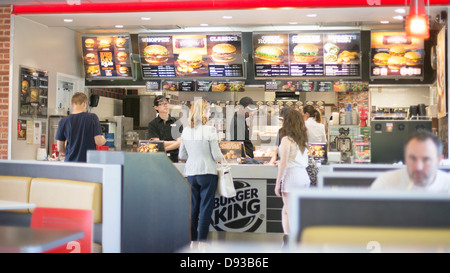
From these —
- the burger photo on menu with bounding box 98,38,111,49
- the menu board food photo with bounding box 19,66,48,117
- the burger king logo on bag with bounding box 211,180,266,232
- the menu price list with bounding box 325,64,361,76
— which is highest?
the burger photo on menu with bounding box 98,38,111,49

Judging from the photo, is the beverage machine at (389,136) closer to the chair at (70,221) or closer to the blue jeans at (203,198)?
the blue jeans at (203,198)

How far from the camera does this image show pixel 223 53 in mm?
9383

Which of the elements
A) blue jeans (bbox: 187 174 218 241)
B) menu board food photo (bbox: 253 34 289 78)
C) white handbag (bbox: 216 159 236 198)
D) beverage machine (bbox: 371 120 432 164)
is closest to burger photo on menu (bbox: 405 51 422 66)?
menu board food photo (bbox: 253 34 289 78)

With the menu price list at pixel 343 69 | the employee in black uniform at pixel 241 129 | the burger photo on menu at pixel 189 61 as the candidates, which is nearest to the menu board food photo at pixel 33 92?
the burger photo on menu at pixel 189 61

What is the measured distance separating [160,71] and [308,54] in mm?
2447

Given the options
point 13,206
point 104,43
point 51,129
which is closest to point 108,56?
point 104,43

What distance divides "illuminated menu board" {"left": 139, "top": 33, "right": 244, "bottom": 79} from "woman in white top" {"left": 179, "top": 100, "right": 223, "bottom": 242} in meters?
3.49

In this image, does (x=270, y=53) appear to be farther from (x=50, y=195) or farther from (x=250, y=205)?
(x=50, y=195)

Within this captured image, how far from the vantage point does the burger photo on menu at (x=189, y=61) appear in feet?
31.1

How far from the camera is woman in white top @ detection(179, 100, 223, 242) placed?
5.91 m

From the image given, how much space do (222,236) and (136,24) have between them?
12.1 feet

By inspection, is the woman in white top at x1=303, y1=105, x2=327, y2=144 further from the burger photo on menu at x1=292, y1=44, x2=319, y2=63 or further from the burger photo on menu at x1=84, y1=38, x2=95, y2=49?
the burger photo on menu at x1=84, y1=38, x2=95, y2=49

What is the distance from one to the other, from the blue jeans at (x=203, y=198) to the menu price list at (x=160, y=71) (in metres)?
3.95

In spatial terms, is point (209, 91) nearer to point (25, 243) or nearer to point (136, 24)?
point (136, 24)
